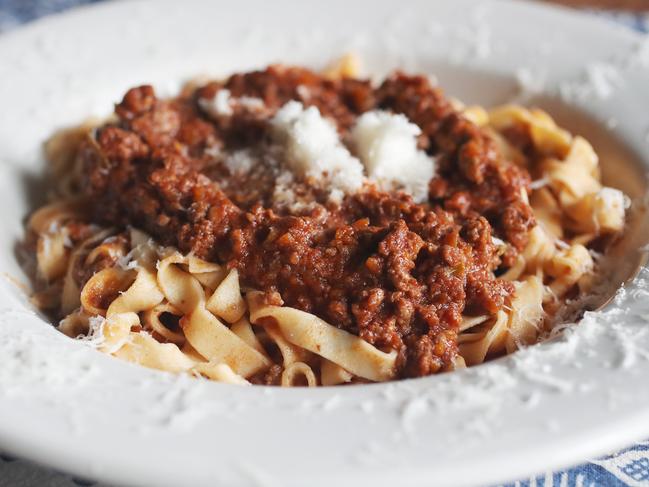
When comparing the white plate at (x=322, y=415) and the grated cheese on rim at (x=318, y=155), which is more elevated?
the grated cheese on rim at (x=318, y=155)

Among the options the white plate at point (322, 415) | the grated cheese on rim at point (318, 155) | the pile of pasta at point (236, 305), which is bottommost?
the pile of pasta at point (236, 305)

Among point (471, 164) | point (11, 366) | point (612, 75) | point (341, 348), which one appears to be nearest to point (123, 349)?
point (11, 366)

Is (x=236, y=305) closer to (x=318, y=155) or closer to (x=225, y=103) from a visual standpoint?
(x=318, y=155)

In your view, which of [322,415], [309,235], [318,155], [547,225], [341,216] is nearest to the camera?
[322,415]

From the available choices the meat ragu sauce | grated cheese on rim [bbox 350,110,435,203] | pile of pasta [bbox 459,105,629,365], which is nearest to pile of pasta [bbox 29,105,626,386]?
pile of pasta [bbox 459,105,629,365]

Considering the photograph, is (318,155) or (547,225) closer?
(318,155)

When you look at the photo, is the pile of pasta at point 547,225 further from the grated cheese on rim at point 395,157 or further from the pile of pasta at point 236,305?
the grated cheese on rim at point 395,157

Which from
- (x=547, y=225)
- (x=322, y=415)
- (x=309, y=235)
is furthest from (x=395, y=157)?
(x=322, y=415)

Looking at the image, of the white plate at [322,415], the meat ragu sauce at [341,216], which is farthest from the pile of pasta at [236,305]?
the white plate at [322,415]
